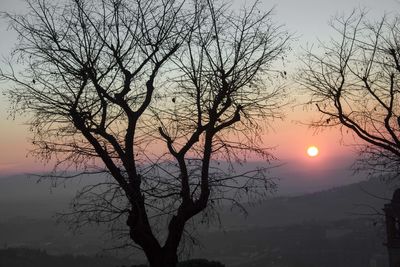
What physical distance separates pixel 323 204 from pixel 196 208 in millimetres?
142376

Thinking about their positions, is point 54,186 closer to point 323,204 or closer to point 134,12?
point 134,12

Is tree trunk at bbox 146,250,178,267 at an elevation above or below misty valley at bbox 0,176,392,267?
Answer: above

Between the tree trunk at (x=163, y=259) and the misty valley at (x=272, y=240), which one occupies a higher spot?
the tree trunk at (x=163, y=259)

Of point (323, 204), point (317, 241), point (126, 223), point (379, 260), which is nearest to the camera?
point (126, 223)

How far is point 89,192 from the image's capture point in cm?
967

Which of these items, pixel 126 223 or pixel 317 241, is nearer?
pixel 126 223

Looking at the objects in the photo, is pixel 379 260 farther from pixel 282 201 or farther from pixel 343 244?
pixel 282 201

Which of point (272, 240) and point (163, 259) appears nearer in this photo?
point (163, 259)

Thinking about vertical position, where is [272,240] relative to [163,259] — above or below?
below

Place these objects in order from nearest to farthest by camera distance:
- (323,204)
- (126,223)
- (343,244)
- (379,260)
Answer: (126,223) → (379,260) → (343,244) → (323,204)

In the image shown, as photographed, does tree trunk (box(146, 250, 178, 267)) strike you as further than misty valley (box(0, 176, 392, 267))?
No

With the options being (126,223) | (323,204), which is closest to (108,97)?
(126,223)

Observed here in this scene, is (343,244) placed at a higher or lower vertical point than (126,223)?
lower

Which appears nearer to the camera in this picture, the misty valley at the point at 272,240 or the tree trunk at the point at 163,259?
the tree trunk at the point at 163,259
